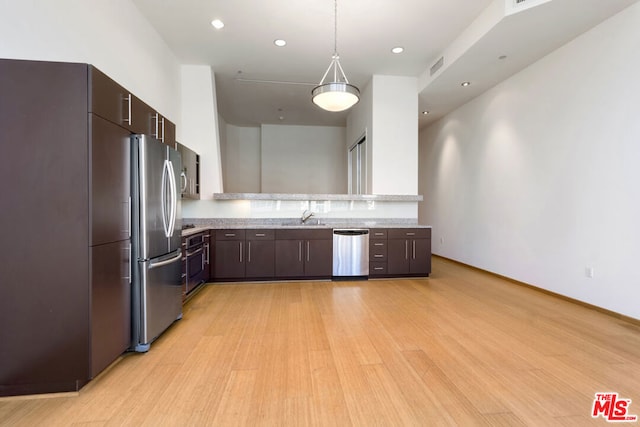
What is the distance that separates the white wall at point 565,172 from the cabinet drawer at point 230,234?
424cm

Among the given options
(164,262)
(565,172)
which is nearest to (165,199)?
(164,262)

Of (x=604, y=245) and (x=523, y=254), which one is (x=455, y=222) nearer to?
(x=523, y=254)

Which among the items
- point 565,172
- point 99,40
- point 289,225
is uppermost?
point 99,40

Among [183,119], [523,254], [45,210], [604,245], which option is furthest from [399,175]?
[45,210]

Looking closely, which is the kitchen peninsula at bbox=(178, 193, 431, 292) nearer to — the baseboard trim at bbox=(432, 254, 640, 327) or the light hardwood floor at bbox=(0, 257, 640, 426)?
the light hardwood floor at bbox=(0, 257, 640, 426)

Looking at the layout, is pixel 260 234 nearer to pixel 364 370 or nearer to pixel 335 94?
pixel 335 94

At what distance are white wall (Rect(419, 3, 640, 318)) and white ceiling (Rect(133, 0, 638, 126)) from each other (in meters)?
0.35

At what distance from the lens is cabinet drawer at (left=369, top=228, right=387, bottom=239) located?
4805 mm

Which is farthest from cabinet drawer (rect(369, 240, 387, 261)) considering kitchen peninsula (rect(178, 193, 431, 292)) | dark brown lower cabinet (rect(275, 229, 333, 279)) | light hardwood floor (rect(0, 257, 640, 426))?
light hardwood floor (rect(0, 257, 640, 426))

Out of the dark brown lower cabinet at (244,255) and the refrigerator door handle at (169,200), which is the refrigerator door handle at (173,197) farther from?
the dark brown lower cabinet at (244,255)

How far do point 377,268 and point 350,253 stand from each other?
1.74ft

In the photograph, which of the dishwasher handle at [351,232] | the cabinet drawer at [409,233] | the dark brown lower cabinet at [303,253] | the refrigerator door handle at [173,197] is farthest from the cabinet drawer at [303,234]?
the refrigerator door handle at [173,197]

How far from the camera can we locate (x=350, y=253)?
4738mm

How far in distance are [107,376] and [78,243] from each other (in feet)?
3.19
